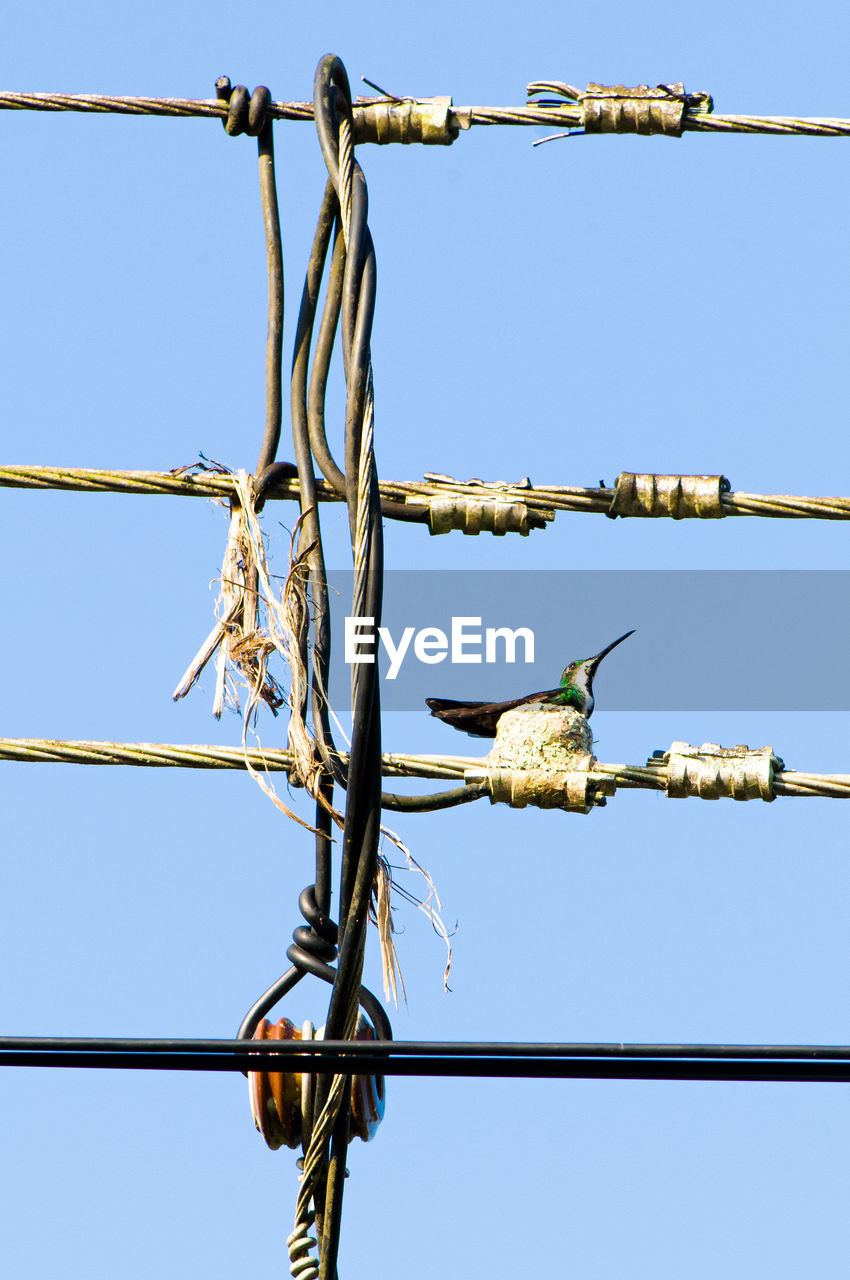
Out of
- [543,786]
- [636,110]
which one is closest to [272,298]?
[636,110]

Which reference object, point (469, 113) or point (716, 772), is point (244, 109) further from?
point (716, 772)

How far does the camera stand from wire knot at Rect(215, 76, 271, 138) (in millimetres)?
5316

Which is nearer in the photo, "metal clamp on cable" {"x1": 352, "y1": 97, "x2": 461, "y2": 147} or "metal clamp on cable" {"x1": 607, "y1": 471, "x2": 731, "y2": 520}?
"metal clamp on cable" {"x1": 607, "y1": 471, "x2": 731, "y2": 520}

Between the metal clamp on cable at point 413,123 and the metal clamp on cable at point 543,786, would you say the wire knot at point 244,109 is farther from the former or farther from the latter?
the metal clamp on cable at point 543,786

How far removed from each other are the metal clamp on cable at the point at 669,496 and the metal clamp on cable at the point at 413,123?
113 centimetres

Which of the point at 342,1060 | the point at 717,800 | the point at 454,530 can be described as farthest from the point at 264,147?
the point at 342,1060

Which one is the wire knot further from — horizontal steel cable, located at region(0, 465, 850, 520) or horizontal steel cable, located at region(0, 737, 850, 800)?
horizontal steel cable, located at region(0, 737, 850, 800)

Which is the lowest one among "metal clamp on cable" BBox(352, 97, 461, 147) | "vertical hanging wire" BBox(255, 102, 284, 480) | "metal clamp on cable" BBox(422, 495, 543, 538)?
"metal clamp on cable" BBox(422, 495, 543, 538)

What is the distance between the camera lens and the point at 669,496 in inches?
199

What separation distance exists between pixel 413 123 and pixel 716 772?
2016mm

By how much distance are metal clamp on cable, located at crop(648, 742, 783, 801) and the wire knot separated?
207 centimetres

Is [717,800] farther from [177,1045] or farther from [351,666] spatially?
[177,1045]

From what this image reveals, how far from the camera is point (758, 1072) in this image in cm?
397

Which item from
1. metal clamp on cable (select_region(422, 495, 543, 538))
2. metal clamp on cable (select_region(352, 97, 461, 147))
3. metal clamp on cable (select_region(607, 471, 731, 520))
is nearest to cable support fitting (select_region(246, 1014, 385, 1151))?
metal clamp on cable (select_region(422, 495, 543, 538))
